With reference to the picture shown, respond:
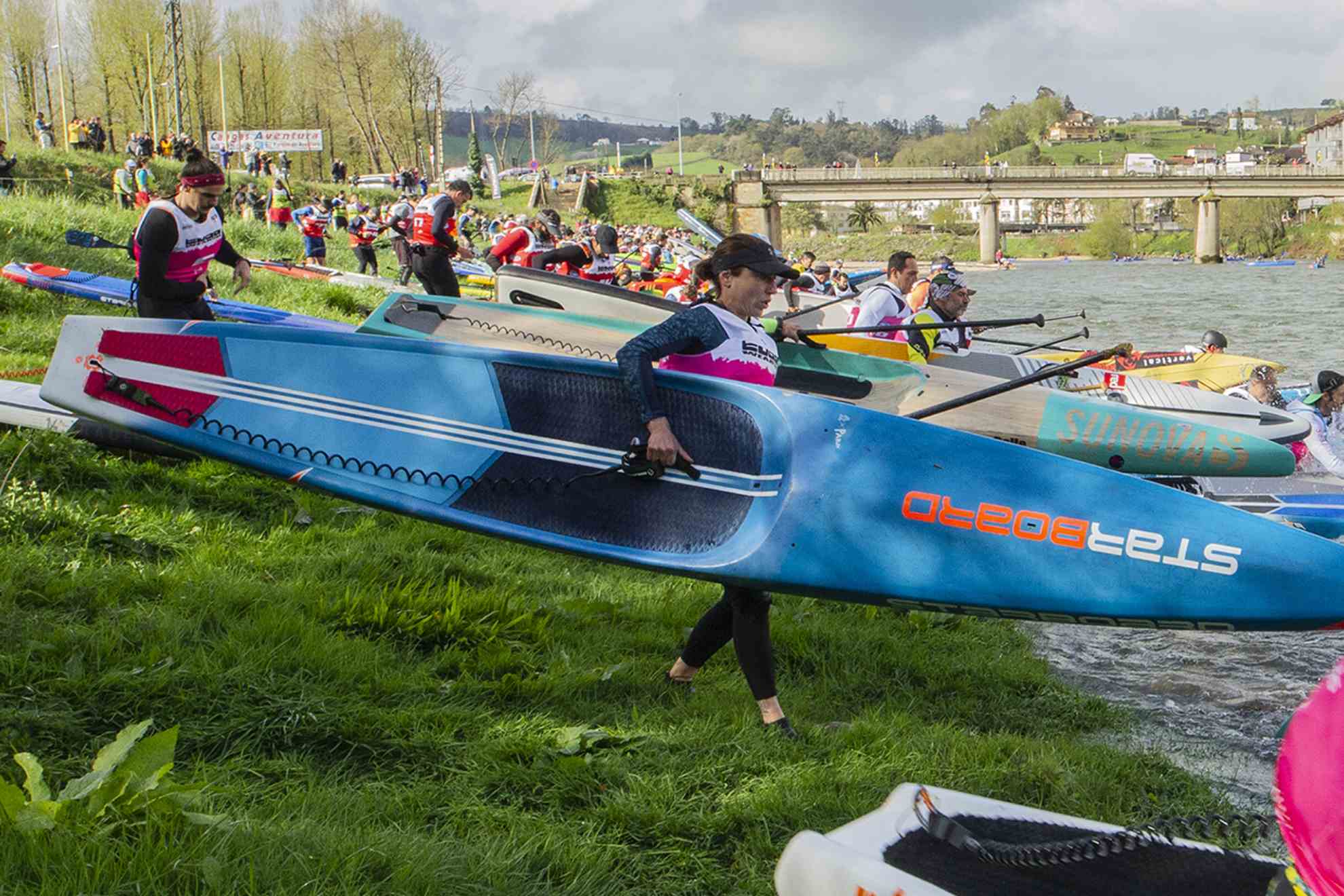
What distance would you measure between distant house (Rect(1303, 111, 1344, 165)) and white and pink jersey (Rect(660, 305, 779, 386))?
14811cm

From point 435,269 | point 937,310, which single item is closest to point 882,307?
point 937,310

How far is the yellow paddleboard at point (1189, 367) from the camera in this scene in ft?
50.7

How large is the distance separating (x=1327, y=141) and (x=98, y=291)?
527ft

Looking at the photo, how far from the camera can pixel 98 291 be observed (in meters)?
11.5

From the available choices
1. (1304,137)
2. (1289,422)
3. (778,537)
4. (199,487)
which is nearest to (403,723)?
(778,537)

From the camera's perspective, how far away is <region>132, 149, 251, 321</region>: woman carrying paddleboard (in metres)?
6.62

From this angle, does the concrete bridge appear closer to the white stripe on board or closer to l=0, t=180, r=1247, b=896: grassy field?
l=0, t=180, r=1247, b=896: grassy field

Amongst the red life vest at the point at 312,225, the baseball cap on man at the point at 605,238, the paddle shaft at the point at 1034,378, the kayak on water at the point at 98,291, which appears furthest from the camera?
the red life vest at the point at 312,225

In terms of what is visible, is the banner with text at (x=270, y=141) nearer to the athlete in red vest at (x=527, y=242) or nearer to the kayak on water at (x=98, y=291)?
the athlete in red vest at (x=527, y=242)

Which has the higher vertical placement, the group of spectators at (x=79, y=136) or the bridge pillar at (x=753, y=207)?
the group of spectators at (x=79, y=136)

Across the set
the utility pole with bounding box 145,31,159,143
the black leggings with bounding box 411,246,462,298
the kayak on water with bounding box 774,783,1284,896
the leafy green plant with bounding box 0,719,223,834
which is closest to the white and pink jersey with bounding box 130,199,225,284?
the leafy green plant with bounding box 0,719,223,834

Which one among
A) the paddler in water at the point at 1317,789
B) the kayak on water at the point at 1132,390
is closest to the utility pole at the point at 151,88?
the kayak on water at the point at 1132,390

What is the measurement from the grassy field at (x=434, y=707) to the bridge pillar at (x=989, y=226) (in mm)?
87998

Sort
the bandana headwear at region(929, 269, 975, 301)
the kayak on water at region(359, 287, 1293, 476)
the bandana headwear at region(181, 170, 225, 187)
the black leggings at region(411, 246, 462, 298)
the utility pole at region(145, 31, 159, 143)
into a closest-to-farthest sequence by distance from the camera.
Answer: the bandana headwear at region(181, 170, 225, 187), the kayak on water at region(359, 287, 1293, 476), the bandana headwear at region(929, 269, 975, 301), the black leggings at region(411, 246, 462, 298), the utility pole at region(145, 31, 159, 143)
